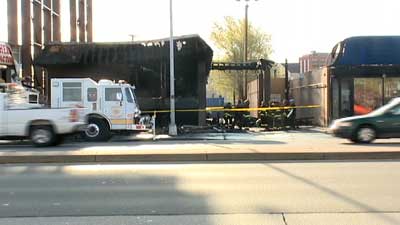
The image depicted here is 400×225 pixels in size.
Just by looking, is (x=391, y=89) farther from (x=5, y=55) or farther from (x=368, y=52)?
(x=5, y=55)

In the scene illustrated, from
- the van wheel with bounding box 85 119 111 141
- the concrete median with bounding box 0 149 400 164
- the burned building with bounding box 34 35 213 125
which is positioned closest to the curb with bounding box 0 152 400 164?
the concrete median with bounding box 0 149 400 164

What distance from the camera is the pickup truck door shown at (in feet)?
76.9

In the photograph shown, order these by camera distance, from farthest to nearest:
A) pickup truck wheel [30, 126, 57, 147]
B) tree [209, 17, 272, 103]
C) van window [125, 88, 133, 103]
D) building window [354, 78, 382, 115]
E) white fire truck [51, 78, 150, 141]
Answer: tree [209, 17, 272, 103]
building window [354, 78, 382, 115]
van window [125, 88, 133, 103]
white fire truck [51, 78, 150, 141]
pickup truck wheel [30, 126, 57, 147]

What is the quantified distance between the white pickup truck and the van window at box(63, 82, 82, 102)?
139 inches

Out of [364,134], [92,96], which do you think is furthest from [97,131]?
[364,134]

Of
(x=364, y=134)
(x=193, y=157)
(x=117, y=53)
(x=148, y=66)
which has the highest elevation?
(x=117, y=53)

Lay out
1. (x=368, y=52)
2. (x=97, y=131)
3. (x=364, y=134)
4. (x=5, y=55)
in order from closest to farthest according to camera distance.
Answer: (x=364, y=134)
(x=97, y=131)
(x=368, y=52)
(x=5, y=55)

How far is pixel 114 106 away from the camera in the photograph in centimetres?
2348

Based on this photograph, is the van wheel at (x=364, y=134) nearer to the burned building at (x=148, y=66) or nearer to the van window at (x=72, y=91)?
the van window at (x=72, y=91)

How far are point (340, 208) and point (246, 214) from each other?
1.32 m

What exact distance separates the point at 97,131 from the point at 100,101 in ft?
3.98

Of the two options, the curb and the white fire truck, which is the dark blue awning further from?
the curb

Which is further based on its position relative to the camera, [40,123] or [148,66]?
[148,66]

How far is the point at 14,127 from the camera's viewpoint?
20.1 m
